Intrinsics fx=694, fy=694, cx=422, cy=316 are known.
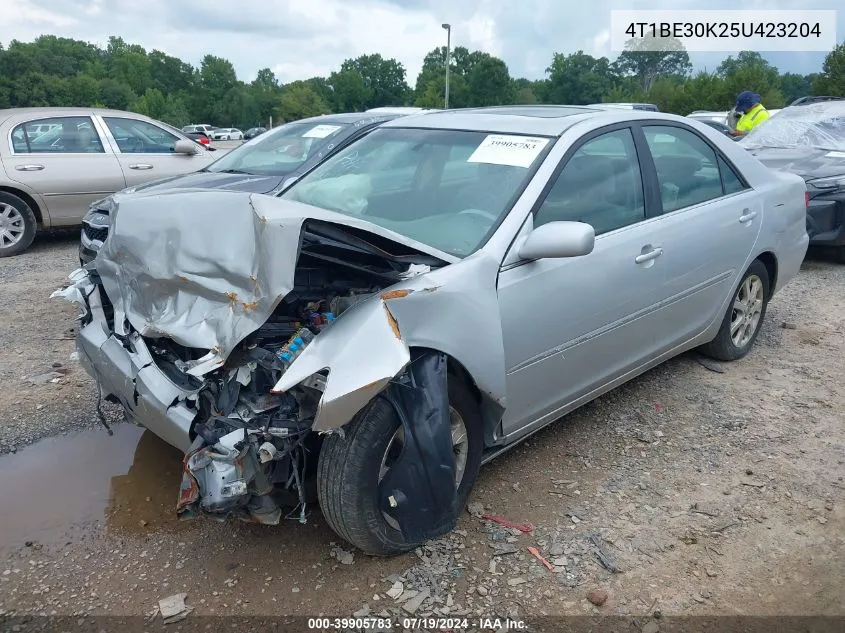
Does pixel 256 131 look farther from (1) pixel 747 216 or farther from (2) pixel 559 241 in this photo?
(2) pixel 559 241

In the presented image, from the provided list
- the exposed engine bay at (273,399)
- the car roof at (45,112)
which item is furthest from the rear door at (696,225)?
the car roof at (45,112)

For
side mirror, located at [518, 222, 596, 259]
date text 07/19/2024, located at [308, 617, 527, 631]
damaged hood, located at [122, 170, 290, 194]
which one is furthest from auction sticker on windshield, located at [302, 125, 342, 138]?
date text 07/19/2024, located at [308, 617, 527, 631]

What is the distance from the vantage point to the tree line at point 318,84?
211ft

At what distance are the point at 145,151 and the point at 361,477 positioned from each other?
749 centimetres

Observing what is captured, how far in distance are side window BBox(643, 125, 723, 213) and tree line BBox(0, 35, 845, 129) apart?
39959 millimetres

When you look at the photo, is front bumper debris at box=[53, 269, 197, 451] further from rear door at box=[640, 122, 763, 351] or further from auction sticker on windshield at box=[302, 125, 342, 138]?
auction sticker on windshield at box=[302, 125, 342, 138]

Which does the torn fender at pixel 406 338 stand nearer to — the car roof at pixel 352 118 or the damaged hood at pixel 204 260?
the damaged hood at pixel 204 260

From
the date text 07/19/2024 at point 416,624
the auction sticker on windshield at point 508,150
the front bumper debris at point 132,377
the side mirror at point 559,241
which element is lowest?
the date text 07/19/2024 at point 416,624

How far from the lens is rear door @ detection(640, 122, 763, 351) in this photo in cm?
371

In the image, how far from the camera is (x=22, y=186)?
7867 mm

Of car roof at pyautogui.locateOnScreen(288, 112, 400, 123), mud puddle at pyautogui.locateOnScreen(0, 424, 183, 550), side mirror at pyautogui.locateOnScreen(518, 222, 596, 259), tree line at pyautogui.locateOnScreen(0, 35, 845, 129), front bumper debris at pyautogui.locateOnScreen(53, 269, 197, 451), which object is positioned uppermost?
tree line at pyautogui.locateOnScreen(0, 35, 845, 129)

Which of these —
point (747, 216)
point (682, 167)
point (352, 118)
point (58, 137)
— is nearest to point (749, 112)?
point (352, 118)

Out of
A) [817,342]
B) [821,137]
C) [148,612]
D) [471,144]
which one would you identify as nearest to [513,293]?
[471,144]

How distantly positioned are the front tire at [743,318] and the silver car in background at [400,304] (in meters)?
0.60
